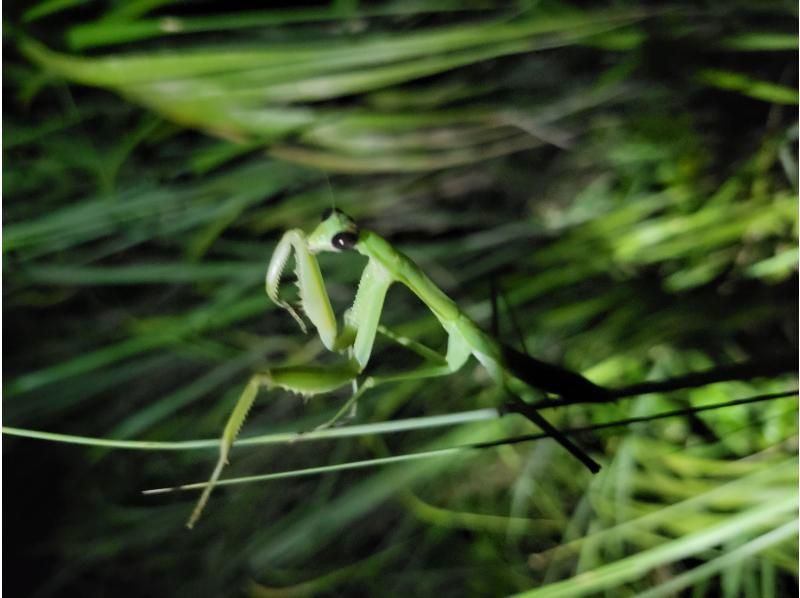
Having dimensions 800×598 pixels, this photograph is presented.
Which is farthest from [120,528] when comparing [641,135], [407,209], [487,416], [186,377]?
[641,135]

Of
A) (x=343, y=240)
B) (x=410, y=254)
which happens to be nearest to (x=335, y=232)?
(x=343, y=240)

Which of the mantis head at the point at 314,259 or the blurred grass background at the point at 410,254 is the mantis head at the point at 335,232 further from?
the blurred grass background at the point at 410,254

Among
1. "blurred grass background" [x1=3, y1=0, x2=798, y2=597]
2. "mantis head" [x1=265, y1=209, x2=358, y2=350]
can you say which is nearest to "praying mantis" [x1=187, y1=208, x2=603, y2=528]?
"mantis head" [x1=265, y1=209, x2=358, y2=350]

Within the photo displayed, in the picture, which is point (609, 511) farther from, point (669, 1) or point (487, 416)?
point (669, 1)

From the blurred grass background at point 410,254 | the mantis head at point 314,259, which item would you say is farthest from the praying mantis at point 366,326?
the blurred grass background at point 410,254

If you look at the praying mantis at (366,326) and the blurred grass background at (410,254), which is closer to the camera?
the praying mantis at (366,326)

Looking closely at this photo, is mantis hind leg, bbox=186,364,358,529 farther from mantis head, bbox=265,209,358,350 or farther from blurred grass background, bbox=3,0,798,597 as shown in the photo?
blurred grass background, bbox=3,0,798,597

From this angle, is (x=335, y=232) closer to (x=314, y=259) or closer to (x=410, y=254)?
(x=314, y=259)
